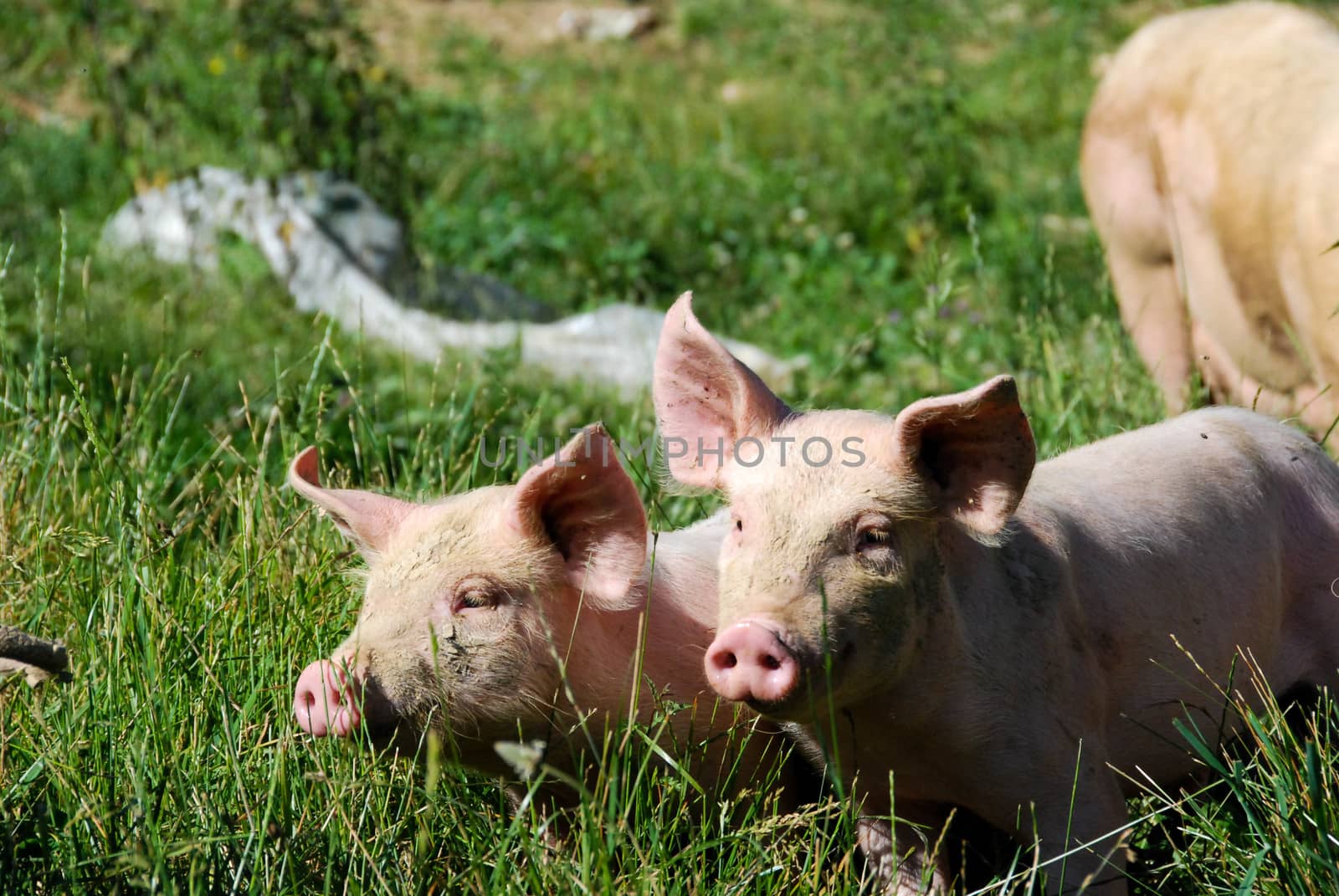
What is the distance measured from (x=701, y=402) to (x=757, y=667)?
69cm

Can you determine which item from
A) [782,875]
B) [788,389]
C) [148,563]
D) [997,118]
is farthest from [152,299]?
[997,118]

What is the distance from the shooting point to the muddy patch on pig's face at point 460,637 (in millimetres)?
2479

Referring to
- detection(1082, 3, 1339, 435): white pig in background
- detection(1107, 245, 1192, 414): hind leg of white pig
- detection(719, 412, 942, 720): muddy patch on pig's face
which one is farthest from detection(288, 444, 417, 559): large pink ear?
detection(1107, 245, 1192, 414): hind leg of white pig

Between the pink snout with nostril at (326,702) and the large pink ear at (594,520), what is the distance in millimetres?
421

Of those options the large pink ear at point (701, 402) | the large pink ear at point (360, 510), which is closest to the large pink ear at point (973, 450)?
the large pink ear at point (701, 402)

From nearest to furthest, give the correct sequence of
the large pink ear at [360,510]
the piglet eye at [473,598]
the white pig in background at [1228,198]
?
the piglet eye at [473,598] < the large pink ear at [360,510] < the white pig in background at [1228,198]

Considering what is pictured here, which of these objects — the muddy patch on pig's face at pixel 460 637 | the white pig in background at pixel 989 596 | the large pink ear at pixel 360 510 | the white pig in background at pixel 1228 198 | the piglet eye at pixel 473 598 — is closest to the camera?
the white pig in background at pixel 989 596

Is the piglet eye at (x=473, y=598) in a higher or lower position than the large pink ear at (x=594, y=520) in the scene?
lower

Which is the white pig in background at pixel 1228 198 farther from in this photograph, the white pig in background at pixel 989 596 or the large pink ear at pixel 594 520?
the large pink ear at pixel 594 520

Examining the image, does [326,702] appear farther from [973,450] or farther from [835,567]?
[973,450]

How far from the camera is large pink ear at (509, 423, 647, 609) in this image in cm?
263

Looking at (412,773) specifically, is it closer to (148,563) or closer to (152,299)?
(148,563)

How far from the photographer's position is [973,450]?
2.51 m

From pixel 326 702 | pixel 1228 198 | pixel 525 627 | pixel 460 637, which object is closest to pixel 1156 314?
pixel 1228 198
